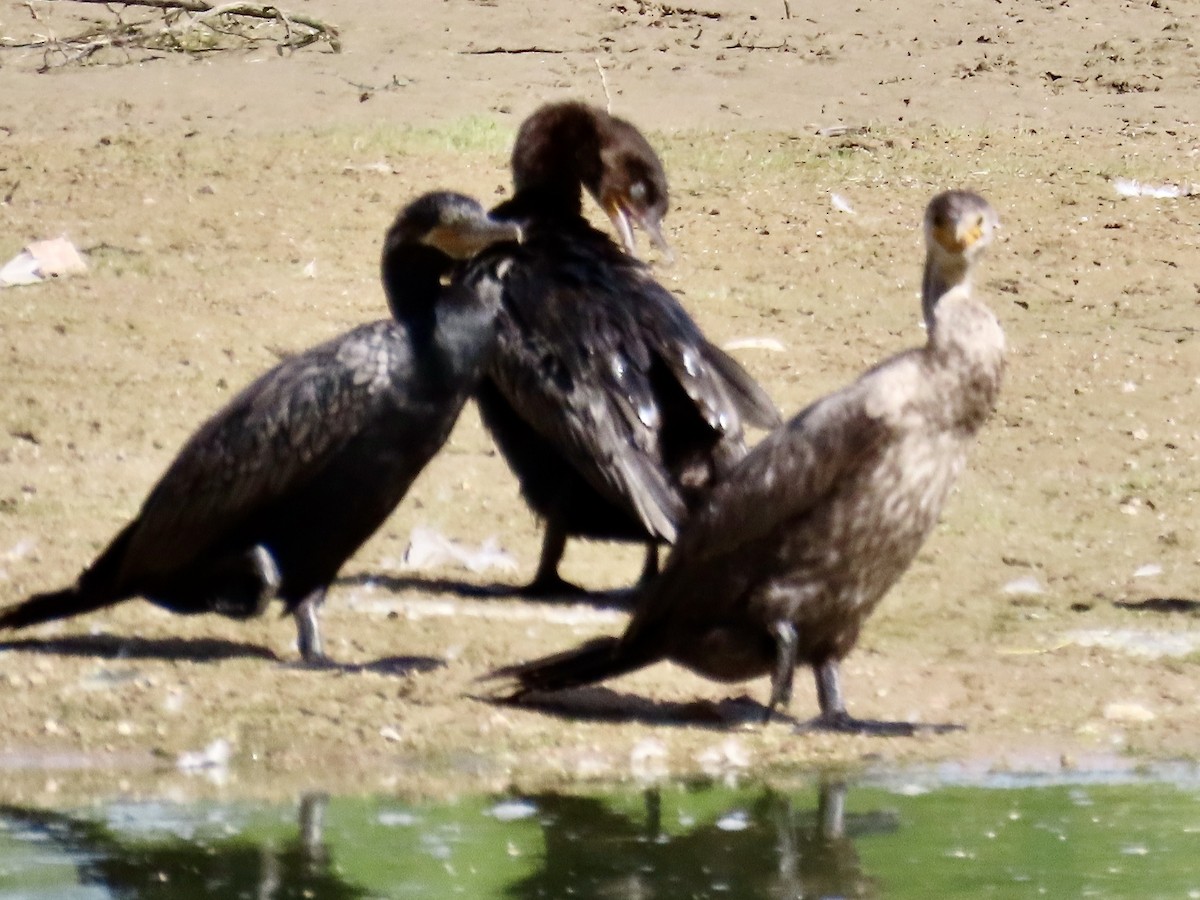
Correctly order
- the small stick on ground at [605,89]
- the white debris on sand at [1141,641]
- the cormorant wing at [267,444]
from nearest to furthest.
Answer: the cormorant wing at [267,444] < the white debris on sand at [1141,641] < the small stick on ground at [605,89]

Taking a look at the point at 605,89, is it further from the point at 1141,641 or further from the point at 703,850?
the point at 703,850

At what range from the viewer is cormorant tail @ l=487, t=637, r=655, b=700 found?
252 inches

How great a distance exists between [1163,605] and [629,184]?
2.23m

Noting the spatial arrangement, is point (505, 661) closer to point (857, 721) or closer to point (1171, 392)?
point (857, 721)

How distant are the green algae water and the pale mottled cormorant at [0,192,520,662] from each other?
3.31 ft

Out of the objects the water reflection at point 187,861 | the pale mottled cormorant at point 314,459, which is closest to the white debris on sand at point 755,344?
the pale mottled cormorant at point 314,459

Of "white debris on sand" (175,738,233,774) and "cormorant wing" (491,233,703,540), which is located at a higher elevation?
"cormorant wing" (491,233,703,540)

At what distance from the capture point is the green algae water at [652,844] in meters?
5.16

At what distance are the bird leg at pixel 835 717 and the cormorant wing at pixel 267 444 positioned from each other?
1281 mm

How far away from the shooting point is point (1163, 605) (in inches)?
296

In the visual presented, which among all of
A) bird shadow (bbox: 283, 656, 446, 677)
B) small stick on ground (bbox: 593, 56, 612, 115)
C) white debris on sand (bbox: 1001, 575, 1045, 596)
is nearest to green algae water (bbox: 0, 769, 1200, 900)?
bird shadow (bbox: 283, 656, 446, 677)

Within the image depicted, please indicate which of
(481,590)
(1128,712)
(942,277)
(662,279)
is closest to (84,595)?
(481,590)

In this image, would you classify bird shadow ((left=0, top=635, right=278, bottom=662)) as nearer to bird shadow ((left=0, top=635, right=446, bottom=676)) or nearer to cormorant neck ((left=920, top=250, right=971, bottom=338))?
bird shadow ((left=0, top=635, right=446, bottom=676))

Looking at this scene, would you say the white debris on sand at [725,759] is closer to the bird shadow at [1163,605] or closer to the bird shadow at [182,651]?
the bird shadow at [182,651]
